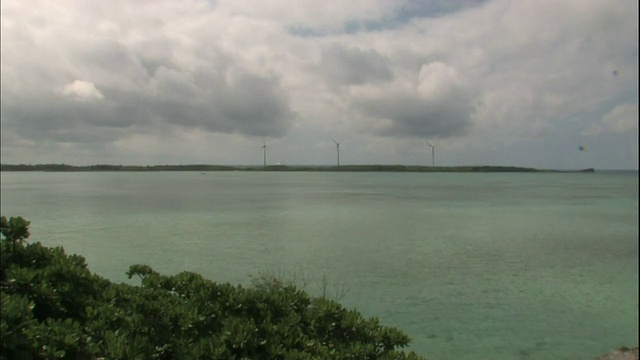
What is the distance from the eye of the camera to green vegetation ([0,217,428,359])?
140 inches

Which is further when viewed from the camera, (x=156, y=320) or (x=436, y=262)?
(x=436, y=262)

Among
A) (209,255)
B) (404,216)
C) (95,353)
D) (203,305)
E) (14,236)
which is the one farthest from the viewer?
(404,216)

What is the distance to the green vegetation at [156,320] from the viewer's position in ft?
11.7

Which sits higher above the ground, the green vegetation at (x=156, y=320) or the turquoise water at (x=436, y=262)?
the green vegetation at (x=156, y=320)

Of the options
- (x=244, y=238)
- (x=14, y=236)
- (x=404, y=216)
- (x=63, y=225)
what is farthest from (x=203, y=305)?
(x=404, y=216)

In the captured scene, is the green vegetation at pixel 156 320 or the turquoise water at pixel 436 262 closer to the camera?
the green vegetation at pixel 156 320

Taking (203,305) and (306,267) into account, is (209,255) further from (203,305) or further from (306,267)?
(203,305)

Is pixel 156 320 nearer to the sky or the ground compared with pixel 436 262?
nearer to the sky

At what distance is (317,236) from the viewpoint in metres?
27.9

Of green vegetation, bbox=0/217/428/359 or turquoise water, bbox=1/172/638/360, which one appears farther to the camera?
turquoise water, bbox=1/172/638/360

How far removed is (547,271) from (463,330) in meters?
8.68

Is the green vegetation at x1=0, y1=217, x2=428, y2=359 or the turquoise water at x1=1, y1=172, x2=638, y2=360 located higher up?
the green vegetation at x1=0, y1=217, x2=428, y2=359

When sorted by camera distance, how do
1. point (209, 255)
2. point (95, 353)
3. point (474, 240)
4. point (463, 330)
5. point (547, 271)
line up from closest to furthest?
point (95, 353) → point (463, 330) → point (547, 271) → point (209, 255) → point (474, 240)

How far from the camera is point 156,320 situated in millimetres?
4277
